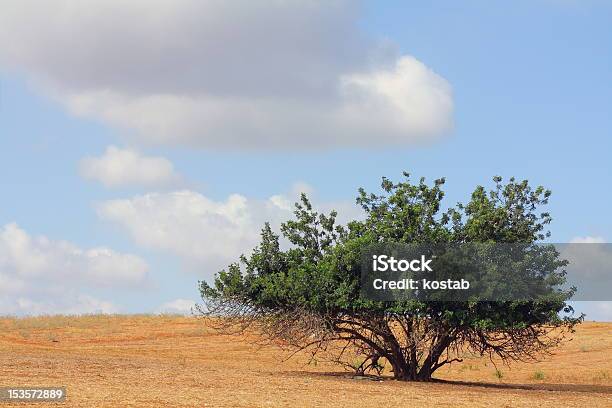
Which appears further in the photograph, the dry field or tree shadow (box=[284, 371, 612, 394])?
tree shadow (box=[284, 371, 612, 394])

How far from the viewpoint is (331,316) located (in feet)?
115

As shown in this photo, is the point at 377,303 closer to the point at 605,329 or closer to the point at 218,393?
the point at 218,393

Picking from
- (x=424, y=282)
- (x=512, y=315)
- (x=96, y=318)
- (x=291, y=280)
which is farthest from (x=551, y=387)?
(x=96, y=318)

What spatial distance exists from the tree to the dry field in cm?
193

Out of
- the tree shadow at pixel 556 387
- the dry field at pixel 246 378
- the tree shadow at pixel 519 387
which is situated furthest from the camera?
the tree shadow at pixel 556 387

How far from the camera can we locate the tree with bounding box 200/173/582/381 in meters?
33.4

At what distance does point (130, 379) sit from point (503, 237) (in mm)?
14946

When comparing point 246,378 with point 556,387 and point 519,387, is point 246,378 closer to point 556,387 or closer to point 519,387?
point 519,387

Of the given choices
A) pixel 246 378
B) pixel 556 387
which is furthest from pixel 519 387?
pixel 246 378

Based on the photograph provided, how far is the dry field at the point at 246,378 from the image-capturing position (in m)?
26.1

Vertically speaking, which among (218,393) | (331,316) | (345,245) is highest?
(345,245)

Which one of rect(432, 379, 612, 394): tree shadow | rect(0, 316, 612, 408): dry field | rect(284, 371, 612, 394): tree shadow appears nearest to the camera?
rect(0, 316, 612, 408): dry field

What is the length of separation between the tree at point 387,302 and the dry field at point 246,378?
1.93 meters

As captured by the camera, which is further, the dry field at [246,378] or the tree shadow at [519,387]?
the tree shadow at [519,387]
